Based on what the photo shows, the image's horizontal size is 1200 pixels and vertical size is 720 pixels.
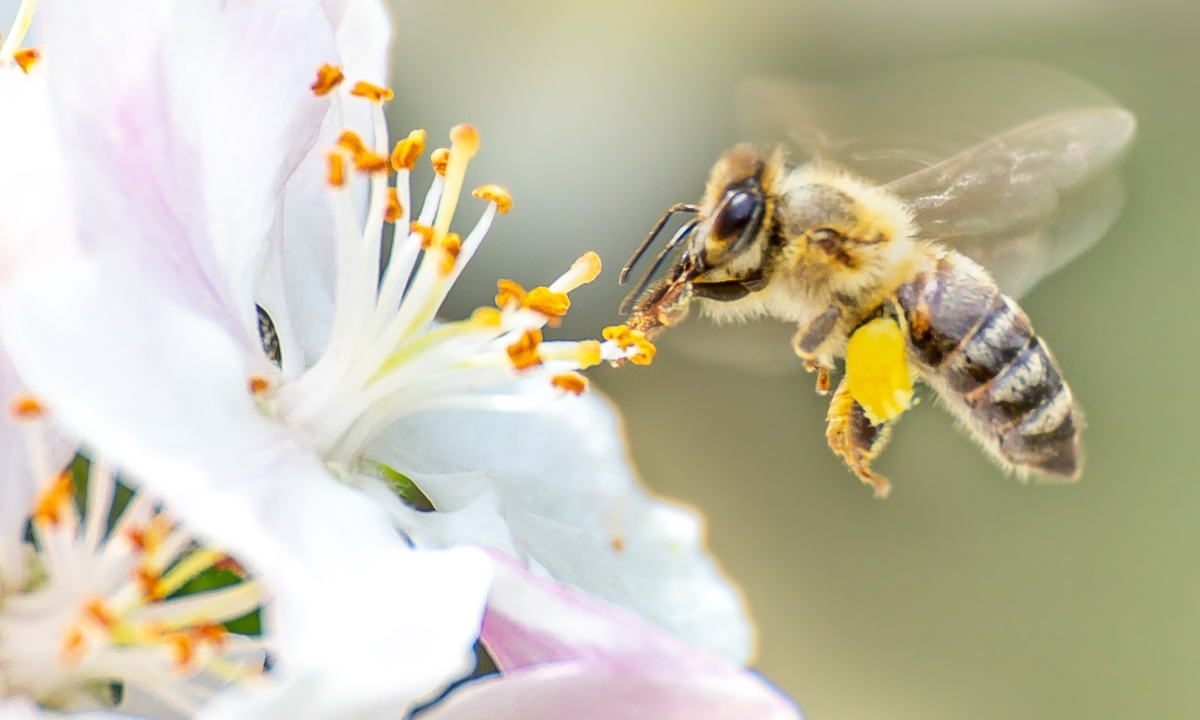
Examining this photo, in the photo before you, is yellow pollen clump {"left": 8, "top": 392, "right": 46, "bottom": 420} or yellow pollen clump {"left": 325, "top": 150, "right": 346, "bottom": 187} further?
yellow pollen clump {"left": 325, "top": 150, "right": 346, "bottom": 187}

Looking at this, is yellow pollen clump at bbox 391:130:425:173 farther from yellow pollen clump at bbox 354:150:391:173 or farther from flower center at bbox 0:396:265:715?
flower center at bbox 0:396:265:715

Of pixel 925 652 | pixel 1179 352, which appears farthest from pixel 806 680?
pixel 1179 352

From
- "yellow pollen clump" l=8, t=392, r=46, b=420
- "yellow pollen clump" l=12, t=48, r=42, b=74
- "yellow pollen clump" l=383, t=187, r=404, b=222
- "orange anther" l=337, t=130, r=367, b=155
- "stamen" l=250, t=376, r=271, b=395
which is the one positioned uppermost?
"yellow pollen clump" l=12, t=48, r=42, b=74

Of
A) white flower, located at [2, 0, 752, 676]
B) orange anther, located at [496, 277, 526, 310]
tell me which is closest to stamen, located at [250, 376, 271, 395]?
white flower, located at [2, 0, 752, 676]

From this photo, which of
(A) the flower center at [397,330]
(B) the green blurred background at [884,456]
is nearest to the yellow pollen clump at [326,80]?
(A) the flower center at [397,330]

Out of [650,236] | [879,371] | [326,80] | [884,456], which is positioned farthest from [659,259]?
[884,456]

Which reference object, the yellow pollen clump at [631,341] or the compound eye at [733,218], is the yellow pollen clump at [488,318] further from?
the compound eye at [733,218]
